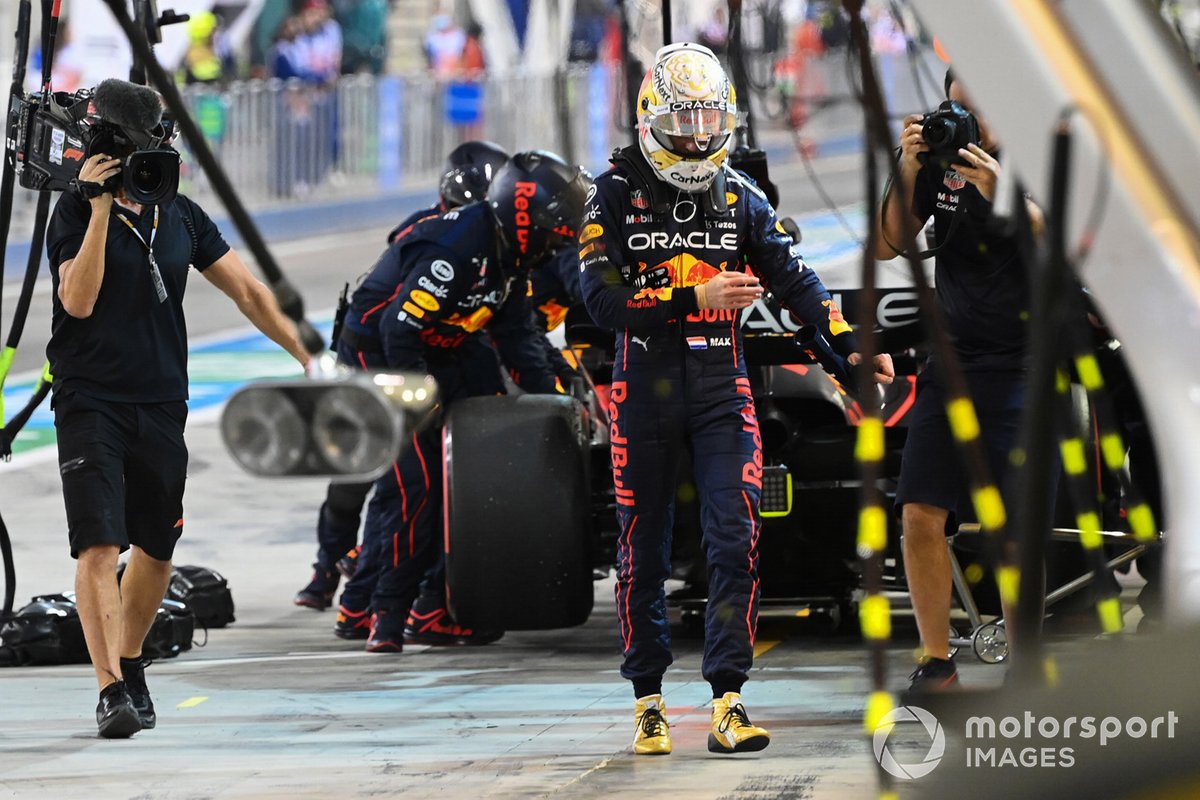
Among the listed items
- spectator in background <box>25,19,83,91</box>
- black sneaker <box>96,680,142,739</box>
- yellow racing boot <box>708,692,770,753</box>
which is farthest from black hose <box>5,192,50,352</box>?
spectator in background <box>25,19,83,91</box>

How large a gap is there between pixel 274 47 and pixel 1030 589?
849 inches

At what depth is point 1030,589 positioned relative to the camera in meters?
2.98

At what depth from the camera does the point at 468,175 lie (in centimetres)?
878

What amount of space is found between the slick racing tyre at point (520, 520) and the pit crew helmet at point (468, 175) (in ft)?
4.69

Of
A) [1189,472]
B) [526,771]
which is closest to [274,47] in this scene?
[526,771]

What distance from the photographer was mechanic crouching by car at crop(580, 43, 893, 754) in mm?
6172

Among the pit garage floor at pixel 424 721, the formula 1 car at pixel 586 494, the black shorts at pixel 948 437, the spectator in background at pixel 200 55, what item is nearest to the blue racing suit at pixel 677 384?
the black shorts at pixel 948 437

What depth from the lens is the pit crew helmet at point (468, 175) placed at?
8.73 metres

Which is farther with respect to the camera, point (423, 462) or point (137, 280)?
point (423, 462)

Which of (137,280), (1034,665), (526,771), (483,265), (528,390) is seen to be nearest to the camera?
(1034,665)

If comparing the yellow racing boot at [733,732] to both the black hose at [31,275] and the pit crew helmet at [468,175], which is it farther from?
the pit crew helmet at [468,175]

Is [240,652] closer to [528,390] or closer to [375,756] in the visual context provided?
[528,390]

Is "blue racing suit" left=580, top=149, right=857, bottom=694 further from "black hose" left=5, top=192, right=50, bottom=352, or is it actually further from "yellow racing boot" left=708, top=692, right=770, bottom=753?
"black hose" left=5, top=192, right=50, bottom=352

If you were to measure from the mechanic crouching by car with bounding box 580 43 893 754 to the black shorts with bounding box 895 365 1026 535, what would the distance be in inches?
7.9
